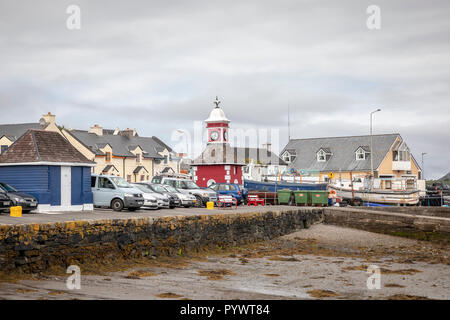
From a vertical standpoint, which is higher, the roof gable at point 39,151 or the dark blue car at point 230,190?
the roof gable at point 39,151

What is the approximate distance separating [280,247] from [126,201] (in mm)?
7586

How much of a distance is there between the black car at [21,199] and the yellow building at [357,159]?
157 ft

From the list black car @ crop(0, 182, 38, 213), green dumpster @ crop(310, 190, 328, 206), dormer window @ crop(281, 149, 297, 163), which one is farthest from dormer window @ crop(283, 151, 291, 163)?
black car @ crop(0, 182, 38, 213)

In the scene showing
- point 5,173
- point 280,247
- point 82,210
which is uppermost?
point 5,173

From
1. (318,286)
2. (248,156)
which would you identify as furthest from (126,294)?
(248,156)

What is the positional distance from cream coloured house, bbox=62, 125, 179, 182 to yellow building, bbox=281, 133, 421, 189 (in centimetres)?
1942

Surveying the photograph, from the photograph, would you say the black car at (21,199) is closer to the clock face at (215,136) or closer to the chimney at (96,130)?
the clock face at (215,136)

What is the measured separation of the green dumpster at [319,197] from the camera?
1588 inches

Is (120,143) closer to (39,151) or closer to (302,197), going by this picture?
(302,197)

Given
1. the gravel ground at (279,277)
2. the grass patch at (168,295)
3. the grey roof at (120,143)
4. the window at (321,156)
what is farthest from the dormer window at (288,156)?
the grass patch at (168,295)
